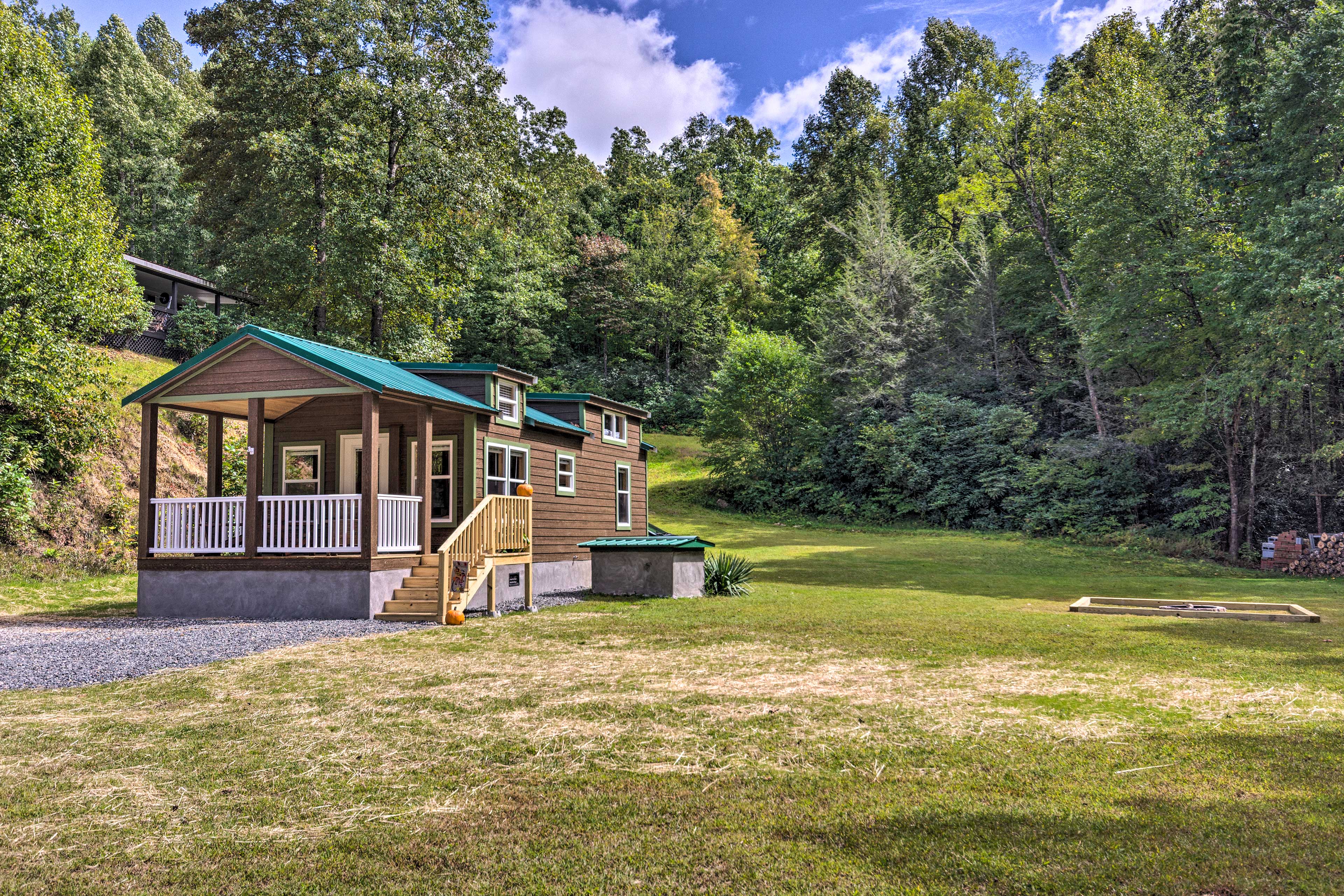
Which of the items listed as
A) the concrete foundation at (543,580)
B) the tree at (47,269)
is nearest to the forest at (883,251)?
the tree at (47,269)

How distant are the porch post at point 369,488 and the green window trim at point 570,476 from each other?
4.88 meters

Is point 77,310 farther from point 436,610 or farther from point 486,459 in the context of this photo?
point 436,610

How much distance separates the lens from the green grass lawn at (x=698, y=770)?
3.20 meters

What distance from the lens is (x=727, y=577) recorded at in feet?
51.0

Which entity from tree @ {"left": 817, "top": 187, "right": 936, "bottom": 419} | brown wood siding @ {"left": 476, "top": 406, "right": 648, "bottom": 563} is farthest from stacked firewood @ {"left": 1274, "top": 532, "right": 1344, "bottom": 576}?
brown wood siding @ {"left": 476, "top": 406, "right": 648, "bottom": 563}

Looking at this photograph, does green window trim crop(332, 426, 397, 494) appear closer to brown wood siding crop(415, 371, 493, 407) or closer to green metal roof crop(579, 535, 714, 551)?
brown wood siding crop(415, 371, 493, 407)

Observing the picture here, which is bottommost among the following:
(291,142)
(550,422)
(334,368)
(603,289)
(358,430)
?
(358,430)

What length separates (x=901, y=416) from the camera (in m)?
32.2

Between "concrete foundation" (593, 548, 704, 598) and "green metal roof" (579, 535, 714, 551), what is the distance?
74 mm

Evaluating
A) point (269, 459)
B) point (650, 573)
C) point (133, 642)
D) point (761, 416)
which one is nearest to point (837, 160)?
point (761, 416)

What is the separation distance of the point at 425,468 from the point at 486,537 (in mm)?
1413

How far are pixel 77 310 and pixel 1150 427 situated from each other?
25696 millimetres

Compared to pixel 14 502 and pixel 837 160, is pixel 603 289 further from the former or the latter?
pixel 14 502

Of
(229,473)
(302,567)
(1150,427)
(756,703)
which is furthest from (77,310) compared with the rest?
(1150,427)
